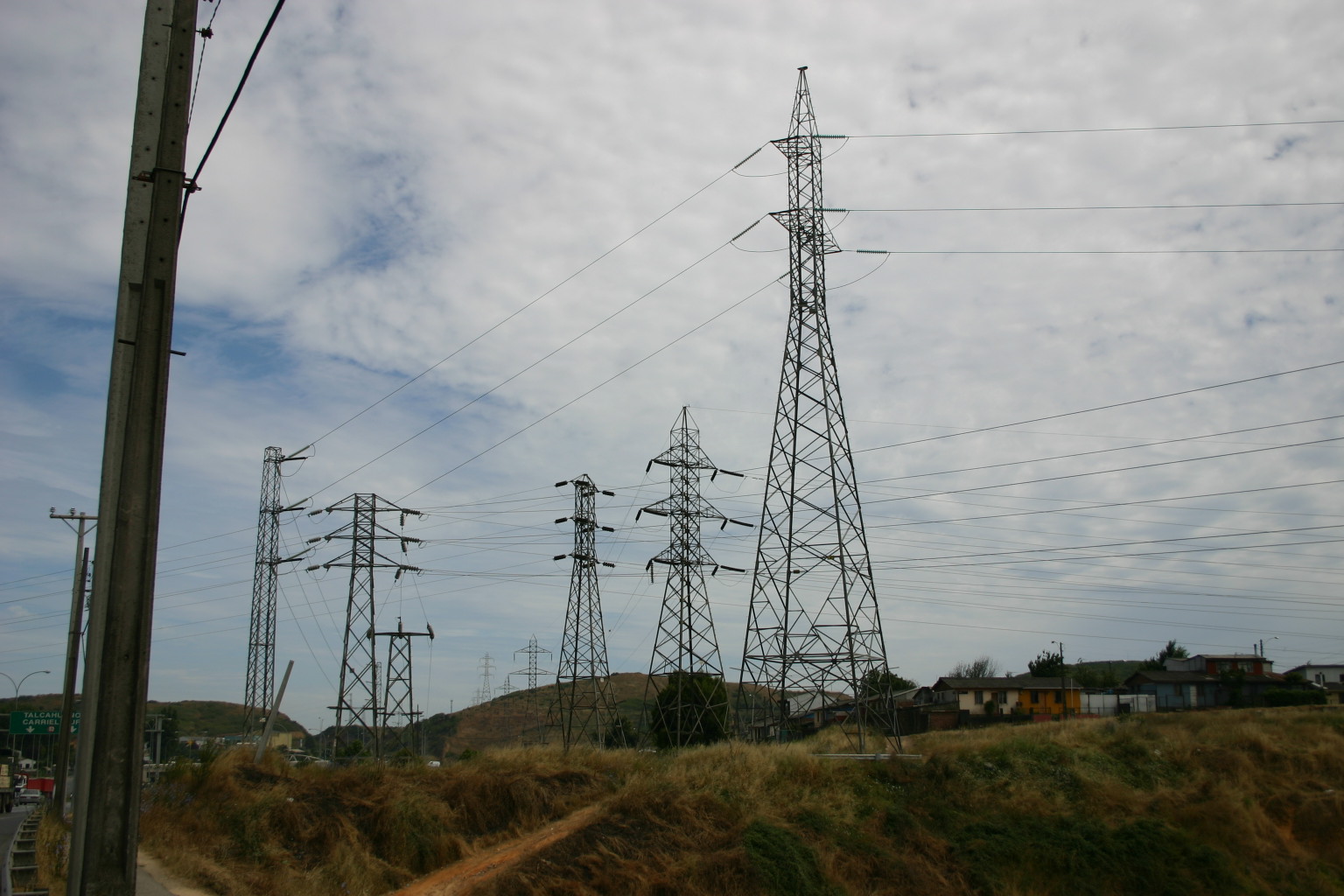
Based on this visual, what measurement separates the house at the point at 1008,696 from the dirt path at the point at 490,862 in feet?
165

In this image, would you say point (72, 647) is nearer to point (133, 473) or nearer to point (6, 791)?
point (133, 473)

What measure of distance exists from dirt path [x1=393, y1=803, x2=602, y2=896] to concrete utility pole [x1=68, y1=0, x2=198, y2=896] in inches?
653

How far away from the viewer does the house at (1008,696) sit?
72625 mm

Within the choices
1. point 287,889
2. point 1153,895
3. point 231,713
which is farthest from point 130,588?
point 231,713

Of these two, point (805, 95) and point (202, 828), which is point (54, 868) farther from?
point (805, 95)

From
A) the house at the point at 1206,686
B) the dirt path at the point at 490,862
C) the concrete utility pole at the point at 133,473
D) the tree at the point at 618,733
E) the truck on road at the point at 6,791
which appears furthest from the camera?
the house at the point at 1206,686

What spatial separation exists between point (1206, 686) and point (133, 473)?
84199 millimetres

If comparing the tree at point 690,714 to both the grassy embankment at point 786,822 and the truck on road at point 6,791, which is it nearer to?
the grassy embankment at point 786,822

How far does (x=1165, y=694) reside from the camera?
76250 mm

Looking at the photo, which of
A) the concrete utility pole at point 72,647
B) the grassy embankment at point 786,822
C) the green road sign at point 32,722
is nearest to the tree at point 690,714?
the grassy embankment at point 786,822

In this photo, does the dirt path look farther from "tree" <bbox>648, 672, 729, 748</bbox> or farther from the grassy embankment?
"tree" <bbox>648, 672, 729, 748</bbox>

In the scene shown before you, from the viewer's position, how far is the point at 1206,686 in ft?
246

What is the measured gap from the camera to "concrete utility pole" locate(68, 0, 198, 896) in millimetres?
7809

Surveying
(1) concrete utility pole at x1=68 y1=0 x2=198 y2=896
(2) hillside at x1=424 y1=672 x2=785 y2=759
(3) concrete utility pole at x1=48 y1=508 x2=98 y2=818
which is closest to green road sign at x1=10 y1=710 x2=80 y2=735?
(3) concrete utility pole at x1=48 y1=508 x2=98 y2=818
